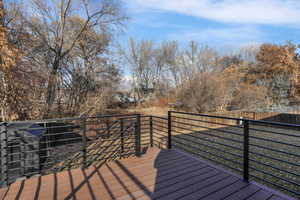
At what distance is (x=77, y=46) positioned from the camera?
8219 mm

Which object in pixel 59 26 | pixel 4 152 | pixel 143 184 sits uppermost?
pixel 59 26

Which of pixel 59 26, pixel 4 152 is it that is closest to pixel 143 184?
pixel 4 152

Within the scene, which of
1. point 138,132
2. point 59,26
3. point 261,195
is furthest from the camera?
point 59,26

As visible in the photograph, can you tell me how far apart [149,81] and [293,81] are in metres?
12.8

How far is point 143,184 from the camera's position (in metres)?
2.12

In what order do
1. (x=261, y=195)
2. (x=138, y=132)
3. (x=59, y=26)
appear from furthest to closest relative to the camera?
(x=59, y=26) < (x=138, y=132) < (x=261, y=195)

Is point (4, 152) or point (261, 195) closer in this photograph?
point (261, 195)

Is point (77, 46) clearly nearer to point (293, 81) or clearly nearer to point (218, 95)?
point (218, 95)

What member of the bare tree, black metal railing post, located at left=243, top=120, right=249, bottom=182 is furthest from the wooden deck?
the bare tree

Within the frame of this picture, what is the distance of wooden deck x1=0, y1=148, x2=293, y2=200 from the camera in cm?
187

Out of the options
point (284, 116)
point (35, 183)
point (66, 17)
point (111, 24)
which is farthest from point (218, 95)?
point (35, 183)

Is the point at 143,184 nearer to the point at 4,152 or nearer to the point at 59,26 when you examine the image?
the point at 4,152

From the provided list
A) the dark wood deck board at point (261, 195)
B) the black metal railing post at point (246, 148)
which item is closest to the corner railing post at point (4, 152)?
the dark wood deck board at point (261, 195)

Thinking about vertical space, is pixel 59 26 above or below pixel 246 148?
above
